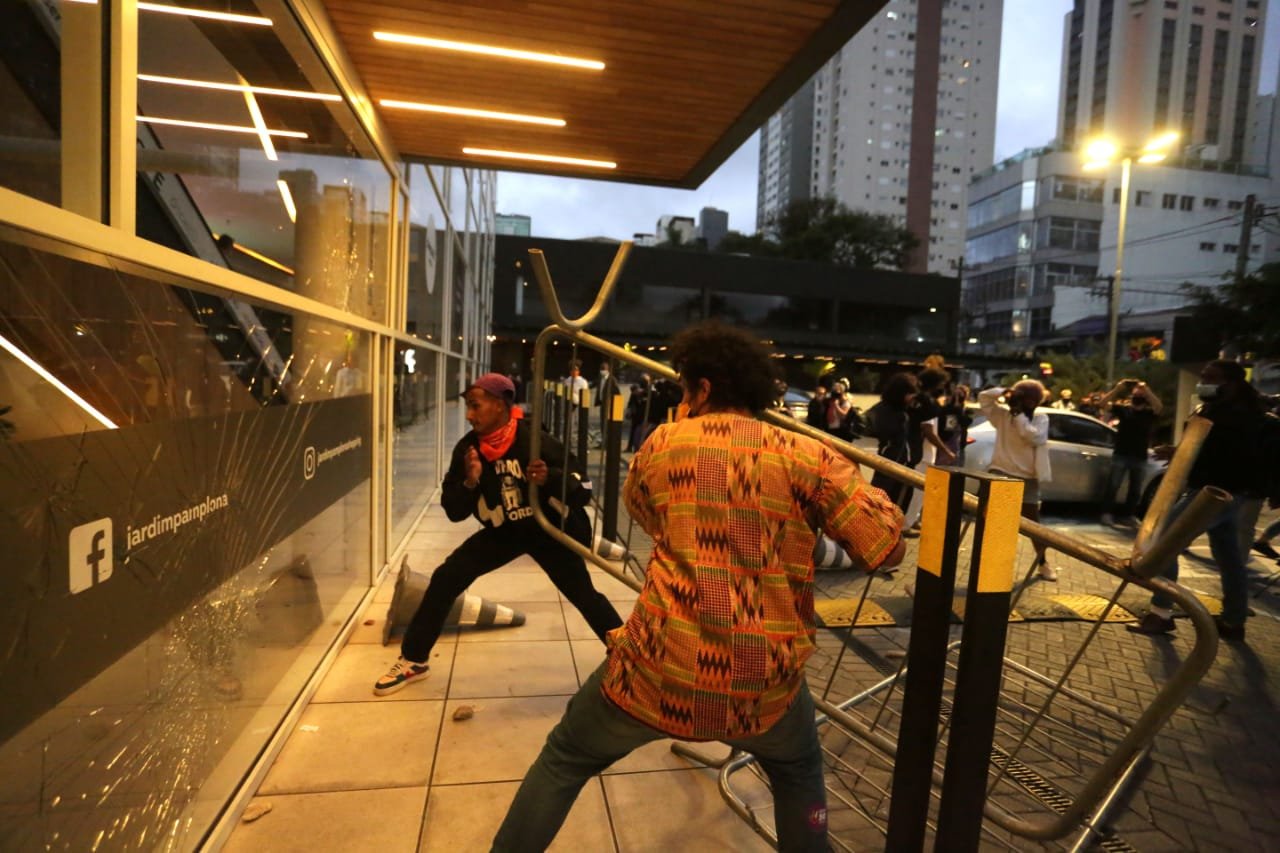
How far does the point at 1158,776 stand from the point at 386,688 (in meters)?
3.59

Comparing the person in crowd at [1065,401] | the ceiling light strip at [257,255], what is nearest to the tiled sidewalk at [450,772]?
the ceiling light strip at [257,255]

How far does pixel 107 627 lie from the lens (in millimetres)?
1708

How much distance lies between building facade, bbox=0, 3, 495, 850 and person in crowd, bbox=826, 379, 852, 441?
8.28 metres

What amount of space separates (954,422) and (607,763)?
7.74m

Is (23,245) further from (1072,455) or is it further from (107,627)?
(1072,455)

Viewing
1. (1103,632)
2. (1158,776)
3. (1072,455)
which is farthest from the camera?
(1072,455)

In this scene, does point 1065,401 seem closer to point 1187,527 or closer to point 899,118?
point 1187,527

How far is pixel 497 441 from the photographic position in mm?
3500

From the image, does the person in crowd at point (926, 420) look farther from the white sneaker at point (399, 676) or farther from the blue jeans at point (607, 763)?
the blue jeans at point (607, 763)

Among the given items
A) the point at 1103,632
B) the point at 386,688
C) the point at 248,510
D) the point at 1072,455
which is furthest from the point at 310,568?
the point at 1072,455

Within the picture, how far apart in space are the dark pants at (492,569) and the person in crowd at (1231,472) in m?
4.00

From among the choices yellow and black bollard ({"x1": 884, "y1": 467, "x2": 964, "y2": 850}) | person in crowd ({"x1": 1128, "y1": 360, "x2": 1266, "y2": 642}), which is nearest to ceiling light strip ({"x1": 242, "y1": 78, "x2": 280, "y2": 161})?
yellow and black bollard ({"x1": 884, "y1": 467, "x2": 964, "y2": 850})

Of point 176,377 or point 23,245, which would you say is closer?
point 23,245

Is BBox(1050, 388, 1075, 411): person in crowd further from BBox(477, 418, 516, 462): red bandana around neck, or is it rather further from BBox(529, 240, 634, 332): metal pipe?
BBox(529, 240, 634, 332): metal pipe
